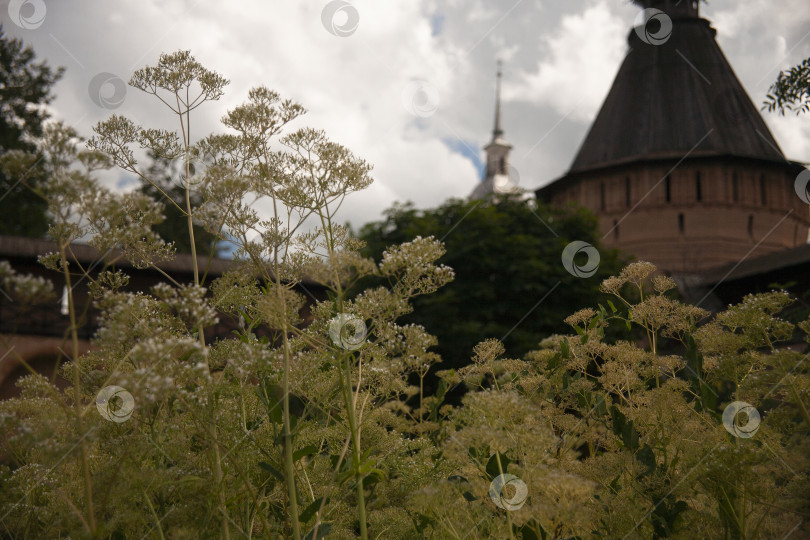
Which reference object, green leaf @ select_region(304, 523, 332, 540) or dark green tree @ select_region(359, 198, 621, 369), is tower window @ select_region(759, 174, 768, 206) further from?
green leaf @ select_region(304, 523, 332, 540)

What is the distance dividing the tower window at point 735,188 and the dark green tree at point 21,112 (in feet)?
95.6

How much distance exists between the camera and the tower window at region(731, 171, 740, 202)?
3194 cm

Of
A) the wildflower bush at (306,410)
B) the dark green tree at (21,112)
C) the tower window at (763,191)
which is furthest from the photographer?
the tower window at (763,191)

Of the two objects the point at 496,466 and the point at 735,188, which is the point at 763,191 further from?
the point at 496,466

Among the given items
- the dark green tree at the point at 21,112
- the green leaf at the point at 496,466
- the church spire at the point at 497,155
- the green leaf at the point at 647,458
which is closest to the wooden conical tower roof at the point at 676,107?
the dark green tree at the point at 21,112

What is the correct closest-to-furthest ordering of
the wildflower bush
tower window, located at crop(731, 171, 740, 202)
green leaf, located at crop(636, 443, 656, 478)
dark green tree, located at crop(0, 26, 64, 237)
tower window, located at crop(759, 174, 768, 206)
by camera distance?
the wildflower bush
green leaf, located at crop(636, 443, 656, 478)
dark green tree, located at crop(0, 26, 64, 237)
tower window, located at crop(731, 171, 740, 202)
tower window, located at crop(759, 174, 768, 206)

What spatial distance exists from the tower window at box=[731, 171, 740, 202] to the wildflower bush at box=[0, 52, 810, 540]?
32158 millimetres

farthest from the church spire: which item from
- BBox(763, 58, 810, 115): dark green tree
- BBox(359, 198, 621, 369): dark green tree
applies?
BBox(763, 58, 810, 115): dark green tree

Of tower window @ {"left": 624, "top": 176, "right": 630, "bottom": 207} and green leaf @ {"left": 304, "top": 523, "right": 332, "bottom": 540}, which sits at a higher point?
tower window @ {"left": 624, "top": 176, "right": 630, "bottom": 207}

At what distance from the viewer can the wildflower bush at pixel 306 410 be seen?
215 centimetres

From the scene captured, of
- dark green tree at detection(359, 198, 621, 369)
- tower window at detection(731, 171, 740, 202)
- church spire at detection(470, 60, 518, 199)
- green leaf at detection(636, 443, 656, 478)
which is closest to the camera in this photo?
green leaf at detection(636, 443, 656, 478)

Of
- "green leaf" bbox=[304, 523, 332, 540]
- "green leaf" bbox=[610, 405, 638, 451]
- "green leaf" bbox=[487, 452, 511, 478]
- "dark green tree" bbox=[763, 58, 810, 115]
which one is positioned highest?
"dark green tree" bbox=[763, 58, 810, 115]

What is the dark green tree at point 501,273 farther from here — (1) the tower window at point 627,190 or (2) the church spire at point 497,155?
(2) the church spire at point 497,155

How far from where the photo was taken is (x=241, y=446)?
2510 millimetres
